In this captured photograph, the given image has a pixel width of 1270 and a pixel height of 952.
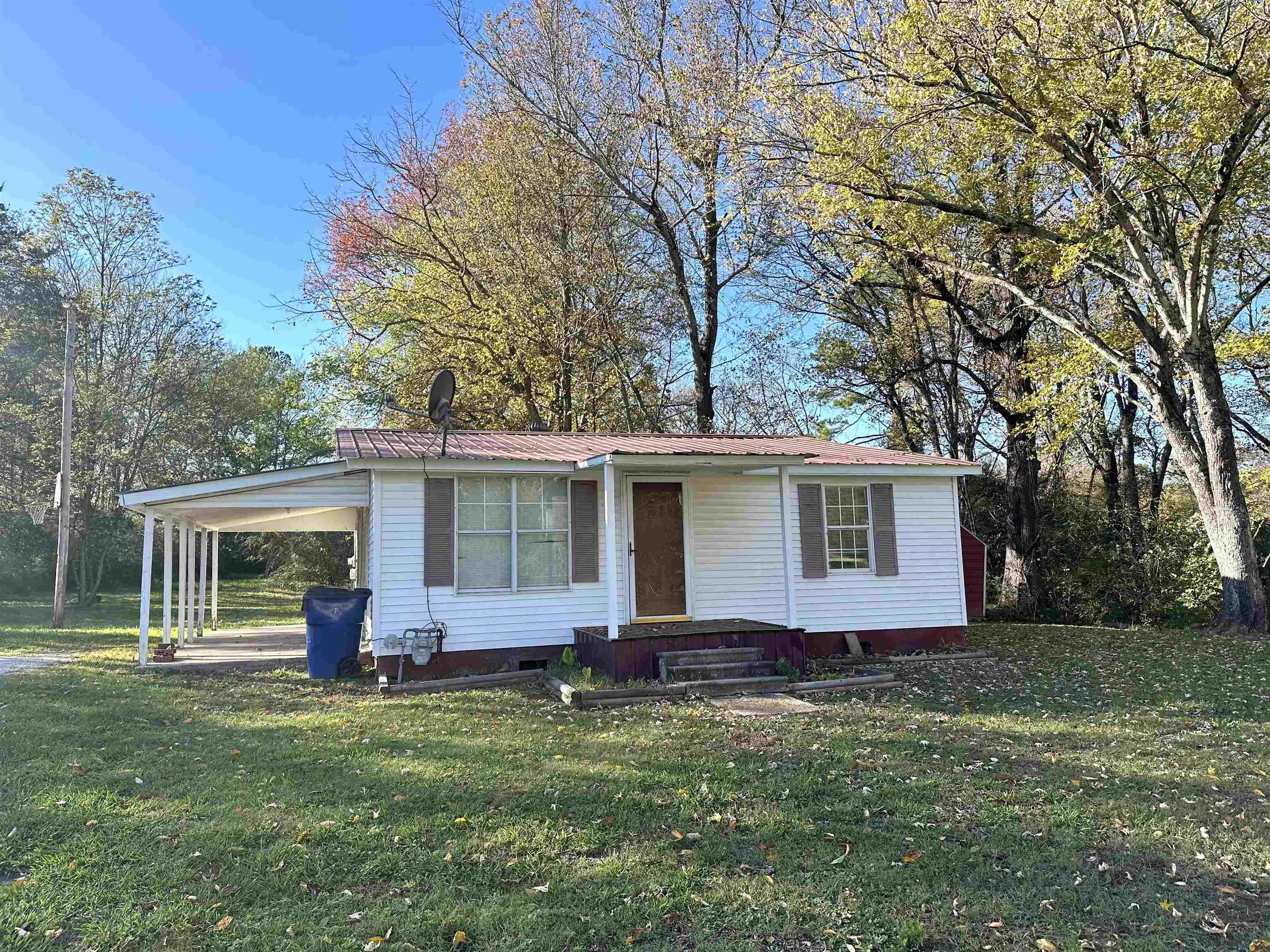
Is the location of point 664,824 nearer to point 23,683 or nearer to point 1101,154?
point 23,683

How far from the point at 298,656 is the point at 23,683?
3.35 metres

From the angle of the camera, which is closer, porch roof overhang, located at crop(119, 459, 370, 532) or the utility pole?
porch roof overhang, located at crop(119, 459, 370, 532)

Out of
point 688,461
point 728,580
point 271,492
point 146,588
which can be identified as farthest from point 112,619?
point 688,461

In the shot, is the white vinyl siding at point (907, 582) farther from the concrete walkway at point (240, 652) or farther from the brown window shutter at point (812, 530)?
the concrete walkway at point (240, 652)

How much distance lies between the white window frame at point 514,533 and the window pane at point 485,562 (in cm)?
3

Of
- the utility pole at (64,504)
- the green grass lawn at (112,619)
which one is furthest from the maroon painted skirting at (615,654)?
the utility pole at (64,504)

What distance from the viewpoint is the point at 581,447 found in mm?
10648

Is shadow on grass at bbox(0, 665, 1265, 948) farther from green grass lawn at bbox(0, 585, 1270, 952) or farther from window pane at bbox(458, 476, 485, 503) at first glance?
window pane at bbox(458, 476, 485, 503)

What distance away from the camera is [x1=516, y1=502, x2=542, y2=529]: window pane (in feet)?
32.0

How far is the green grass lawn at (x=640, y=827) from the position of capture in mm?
3152

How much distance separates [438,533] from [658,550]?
2835mm

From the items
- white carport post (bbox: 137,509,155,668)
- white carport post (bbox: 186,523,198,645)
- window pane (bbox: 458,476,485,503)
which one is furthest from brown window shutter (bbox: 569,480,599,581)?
white carport post (bbox: 186,523,198,645)

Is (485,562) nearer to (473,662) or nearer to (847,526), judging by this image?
(473,662)

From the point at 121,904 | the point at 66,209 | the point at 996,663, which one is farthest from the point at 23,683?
the point at 66,209
